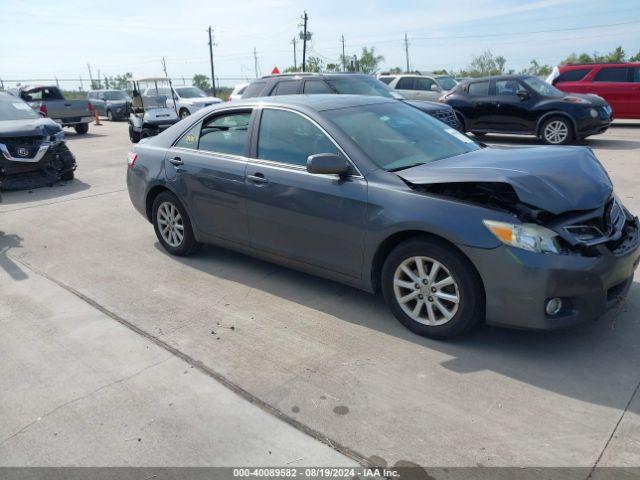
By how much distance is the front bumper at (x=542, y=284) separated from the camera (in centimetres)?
329

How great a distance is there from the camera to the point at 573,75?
16.0 metres

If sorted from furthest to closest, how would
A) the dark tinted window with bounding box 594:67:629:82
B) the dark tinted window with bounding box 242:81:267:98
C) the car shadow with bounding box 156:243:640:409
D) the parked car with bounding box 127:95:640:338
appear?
the dark tinted window with bounding box 594:67:629:82
the dark tinted window with bounding box 242:81:267:98
the parked car with bounding box 127:95:640:338
the car shadow with bounding box 156:243:640:409

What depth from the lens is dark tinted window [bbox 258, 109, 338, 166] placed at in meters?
4.34

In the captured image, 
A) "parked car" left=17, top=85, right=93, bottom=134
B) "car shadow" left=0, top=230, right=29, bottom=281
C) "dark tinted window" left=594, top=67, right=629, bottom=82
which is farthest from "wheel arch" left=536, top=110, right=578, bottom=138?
"parked car" left=17, top=85, right=93, bottom=134

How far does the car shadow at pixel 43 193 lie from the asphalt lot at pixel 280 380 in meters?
4.12

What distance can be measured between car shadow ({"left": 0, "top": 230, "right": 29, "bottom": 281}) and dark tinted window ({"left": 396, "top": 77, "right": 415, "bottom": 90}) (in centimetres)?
1320

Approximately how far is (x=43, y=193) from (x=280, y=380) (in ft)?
24.8

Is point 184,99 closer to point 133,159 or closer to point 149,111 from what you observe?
point 149,111

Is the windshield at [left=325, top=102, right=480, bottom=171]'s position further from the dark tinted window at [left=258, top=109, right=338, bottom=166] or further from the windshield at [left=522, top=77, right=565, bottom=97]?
the windshield at [left=522, top=77, right=565, bottom=97]

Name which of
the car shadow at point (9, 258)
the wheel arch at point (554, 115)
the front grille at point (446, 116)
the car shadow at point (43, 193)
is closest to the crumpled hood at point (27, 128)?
the car shadow at point (43, 193)

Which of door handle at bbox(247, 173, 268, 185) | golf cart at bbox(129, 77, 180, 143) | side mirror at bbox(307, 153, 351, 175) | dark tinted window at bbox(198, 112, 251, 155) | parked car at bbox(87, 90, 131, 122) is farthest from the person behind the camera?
parked car at bbox(87, 90, 131, 122)

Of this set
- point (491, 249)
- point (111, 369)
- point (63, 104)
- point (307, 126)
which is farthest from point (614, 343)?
point (63, 104)

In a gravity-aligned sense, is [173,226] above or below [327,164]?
below

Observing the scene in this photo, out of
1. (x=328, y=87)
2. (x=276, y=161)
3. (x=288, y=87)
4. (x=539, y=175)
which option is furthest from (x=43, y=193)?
(x=539, y=175)
